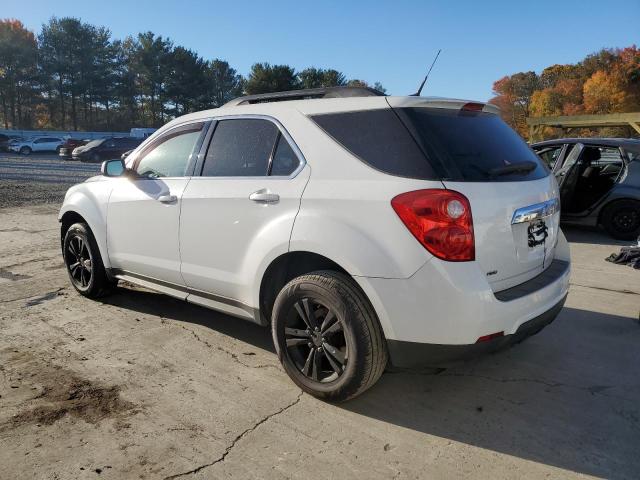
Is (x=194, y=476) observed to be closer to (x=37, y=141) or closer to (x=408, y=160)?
(x=408, y=160)

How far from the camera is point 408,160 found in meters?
2.59

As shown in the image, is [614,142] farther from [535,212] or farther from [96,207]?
[96,207]

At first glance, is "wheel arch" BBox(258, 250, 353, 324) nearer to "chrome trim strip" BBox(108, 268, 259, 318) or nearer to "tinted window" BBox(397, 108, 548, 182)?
"chrome trim strip" BBox(108, 268, 259, 318)

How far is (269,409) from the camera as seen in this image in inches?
113

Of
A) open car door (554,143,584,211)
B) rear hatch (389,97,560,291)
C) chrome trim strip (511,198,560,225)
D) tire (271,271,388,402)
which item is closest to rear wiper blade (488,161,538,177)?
rear hatch (389,97,560,291)

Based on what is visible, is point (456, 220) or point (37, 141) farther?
point (37, 141)

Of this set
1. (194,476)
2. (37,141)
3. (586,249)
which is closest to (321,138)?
(194,476)

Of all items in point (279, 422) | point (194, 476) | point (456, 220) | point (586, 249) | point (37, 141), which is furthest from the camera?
point (37, 141)

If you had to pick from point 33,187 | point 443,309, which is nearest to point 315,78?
point 33,187

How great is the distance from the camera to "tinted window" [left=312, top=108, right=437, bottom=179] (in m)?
2.57

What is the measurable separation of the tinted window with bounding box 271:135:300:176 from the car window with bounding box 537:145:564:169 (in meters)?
6.85

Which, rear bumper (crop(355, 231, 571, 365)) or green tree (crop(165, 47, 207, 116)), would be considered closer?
rear bumper (crop(355, 231, 571, 365))

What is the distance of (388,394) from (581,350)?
1666 mm

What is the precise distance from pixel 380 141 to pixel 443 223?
61 centimetres
